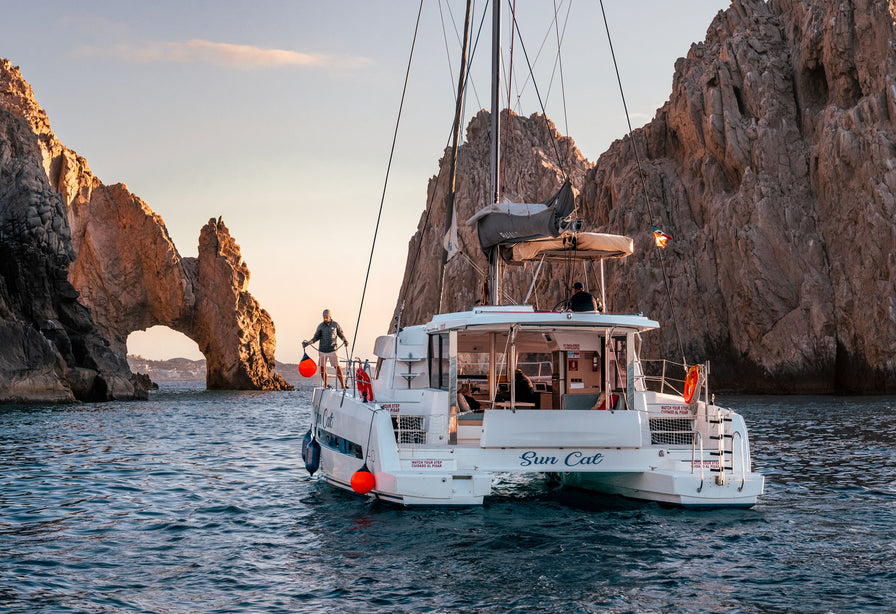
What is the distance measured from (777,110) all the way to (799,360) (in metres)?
20.2

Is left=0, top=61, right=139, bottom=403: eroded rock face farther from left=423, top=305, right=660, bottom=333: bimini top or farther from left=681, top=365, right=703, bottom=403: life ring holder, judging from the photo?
left=681, top=365, right=703, bottom=403: life ring holder

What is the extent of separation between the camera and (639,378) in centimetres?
1314

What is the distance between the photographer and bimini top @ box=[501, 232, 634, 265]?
14.1 m

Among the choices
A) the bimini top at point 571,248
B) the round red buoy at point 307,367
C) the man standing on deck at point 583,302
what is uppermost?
the bimini top at point 571,248

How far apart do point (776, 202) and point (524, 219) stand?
50.5 metres

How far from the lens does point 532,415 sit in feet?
37.3

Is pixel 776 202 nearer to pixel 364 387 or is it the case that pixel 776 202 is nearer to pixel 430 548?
pixel 364 387

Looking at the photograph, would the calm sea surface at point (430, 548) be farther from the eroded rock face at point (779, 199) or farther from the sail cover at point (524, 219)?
the eroded rock face at point (779, 199)

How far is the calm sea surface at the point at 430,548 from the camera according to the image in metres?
8.05

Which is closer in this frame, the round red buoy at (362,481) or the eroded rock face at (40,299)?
the round red buoy at (362,481)

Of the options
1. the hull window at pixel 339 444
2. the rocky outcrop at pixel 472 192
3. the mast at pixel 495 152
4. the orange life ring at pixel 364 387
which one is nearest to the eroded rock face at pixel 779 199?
the rocky outcrop at pixel 472 192

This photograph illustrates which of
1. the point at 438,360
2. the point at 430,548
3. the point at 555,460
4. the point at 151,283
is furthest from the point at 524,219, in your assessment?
the point at 151,283

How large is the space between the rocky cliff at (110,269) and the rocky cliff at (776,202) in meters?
38.4

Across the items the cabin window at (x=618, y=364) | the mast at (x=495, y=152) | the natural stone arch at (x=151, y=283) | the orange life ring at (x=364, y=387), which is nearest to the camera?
the cabin window at (x=618, y=364)
